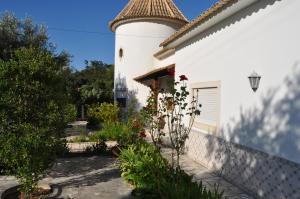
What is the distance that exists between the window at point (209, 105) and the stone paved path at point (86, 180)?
3.07 m

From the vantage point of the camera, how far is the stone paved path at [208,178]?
316 inches

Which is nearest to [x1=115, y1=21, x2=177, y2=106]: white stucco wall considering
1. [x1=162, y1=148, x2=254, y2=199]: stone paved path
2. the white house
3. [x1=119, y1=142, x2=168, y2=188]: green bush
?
the white house

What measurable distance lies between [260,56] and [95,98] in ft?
71.0

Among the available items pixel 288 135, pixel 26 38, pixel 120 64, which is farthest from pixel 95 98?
pixel 288 135

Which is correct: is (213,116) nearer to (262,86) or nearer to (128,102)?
(262,86)

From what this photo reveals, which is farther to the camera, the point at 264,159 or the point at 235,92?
the point at 235,92

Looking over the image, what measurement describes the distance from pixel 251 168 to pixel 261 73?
2133 mm

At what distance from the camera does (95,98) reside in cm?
2856

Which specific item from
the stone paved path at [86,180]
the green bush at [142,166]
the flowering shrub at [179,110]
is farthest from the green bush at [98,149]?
the flowering shrub at [179,110]

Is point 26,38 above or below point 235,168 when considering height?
above

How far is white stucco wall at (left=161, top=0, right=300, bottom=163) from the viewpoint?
6891mm

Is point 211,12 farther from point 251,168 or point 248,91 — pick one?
point 251,168

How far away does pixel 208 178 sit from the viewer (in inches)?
375

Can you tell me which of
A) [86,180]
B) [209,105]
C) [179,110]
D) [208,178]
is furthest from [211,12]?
[86,180]
